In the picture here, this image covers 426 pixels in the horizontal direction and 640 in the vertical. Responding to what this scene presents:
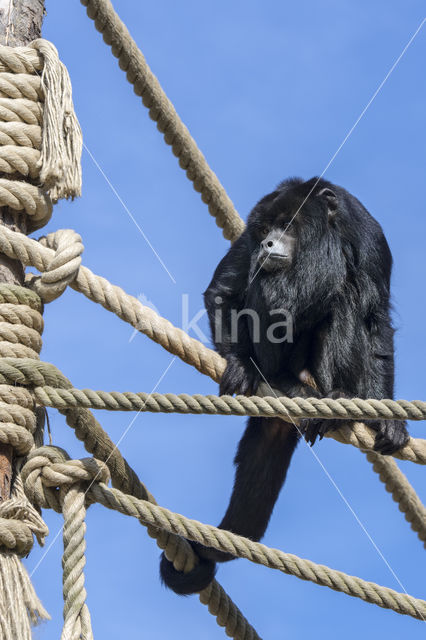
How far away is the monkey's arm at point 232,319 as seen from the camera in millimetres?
4680

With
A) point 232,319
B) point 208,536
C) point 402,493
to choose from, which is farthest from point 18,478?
point 402,493

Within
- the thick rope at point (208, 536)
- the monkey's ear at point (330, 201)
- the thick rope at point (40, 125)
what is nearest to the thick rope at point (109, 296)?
the thick rope at point (40, 125)

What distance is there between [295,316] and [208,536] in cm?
178

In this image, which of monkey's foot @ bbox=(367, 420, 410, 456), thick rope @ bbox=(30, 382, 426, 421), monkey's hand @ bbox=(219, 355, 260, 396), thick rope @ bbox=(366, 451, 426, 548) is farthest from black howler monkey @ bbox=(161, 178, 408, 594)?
thick rope @ bbox=(30, 382, 426, 421)

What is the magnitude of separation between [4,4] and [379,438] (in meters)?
2.60

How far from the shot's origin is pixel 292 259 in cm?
507

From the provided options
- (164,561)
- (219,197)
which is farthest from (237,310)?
(164,561)

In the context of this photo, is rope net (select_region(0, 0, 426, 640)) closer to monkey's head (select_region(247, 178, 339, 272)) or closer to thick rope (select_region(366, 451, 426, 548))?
monkey's head (select_region(247, 178, 339, 272))

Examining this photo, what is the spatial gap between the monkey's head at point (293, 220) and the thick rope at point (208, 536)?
190 cm

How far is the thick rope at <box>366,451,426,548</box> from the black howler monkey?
1008 mm

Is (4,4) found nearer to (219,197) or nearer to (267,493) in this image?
(219,197)

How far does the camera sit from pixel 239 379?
4.66 meters

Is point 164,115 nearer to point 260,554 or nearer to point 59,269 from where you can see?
point 59,269

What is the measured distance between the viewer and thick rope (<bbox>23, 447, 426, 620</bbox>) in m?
3.34
